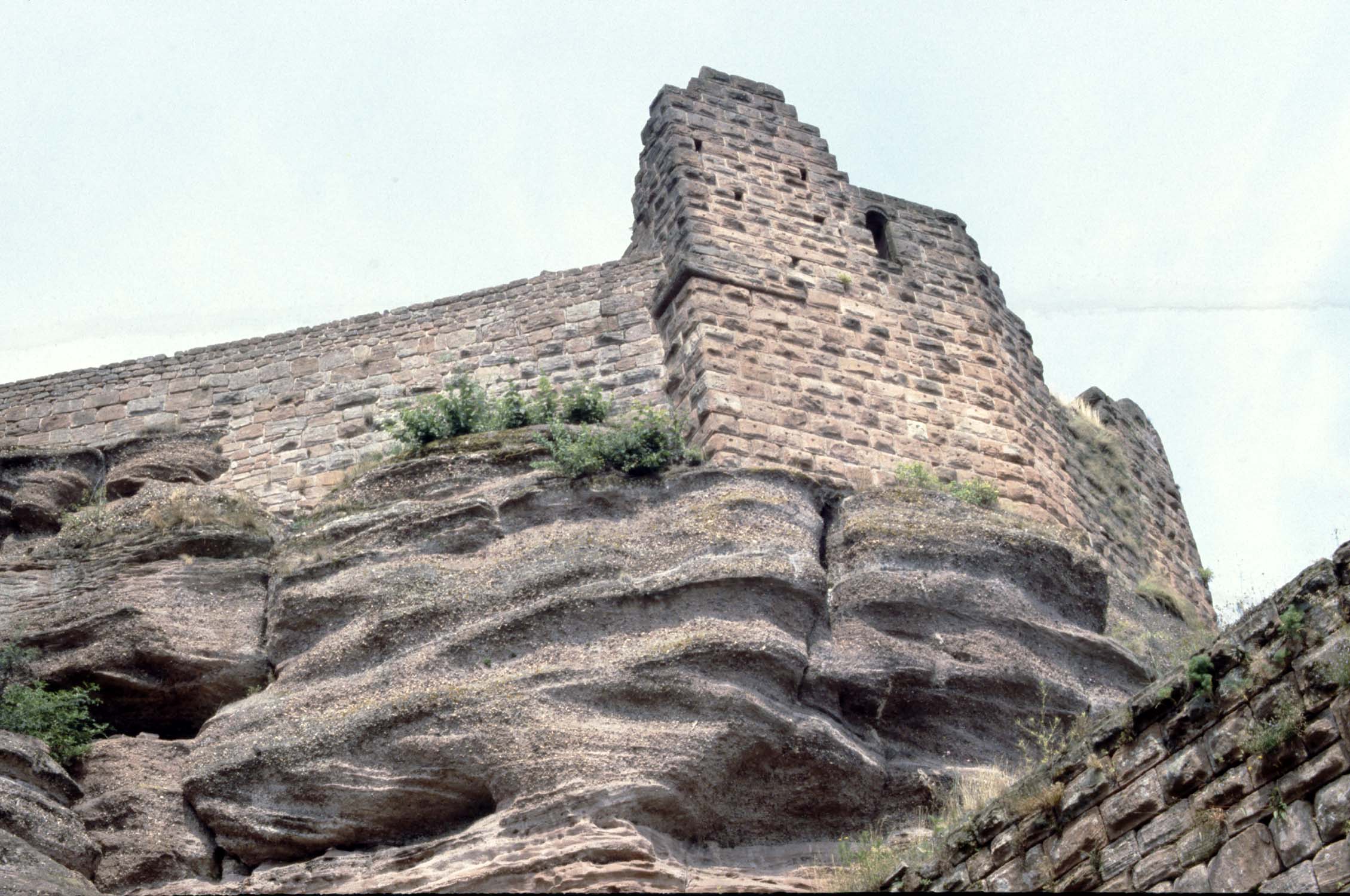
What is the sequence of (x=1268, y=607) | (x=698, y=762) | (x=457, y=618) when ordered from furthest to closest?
(x=457, y=618), (x=698, y=762), (x=1268, y=607)

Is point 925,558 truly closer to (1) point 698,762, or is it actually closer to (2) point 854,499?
(2) point 854,499

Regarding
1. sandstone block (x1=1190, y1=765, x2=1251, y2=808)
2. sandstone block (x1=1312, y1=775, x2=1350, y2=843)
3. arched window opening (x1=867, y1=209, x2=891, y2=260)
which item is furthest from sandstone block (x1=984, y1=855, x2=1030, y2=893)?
arched window opening (x1=867, y1=209, x2=891, y2=260)

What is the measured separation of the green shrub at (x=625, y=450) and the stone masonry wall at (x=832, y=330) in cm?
45

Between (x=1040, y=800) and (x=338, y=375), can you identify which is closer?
(x=1040, y=800)

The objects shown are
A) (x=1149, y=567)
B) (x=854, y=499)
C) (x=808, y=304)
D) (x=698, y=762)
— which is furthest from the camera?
(x=1149, y=567)

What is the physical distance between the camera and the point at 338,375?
1470cm

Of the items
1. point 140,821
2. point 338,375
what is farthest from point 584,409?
point 140,821

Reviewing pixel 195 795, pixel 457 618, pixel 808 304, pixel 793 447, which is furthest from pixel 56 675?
pixel 808 304

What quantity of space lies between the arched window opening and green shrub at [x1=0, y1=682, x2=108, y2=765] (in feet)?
23.3

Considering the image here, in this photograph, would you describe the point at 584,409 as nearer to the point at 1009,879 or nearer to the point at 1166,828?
the point at 1009,879

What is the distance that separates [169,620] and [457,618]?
194 cm

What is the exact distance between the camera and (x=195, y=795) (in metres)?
10.2

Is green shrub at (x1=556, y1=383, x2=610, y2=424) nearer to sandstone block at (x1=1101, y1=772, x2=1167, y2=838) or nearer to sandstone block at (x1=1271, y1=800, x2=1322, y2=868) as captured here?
sandstone block at (x1=1101, y1=772, x2=1167, y2=838)

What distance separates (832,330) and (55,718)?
6113 millimetres
